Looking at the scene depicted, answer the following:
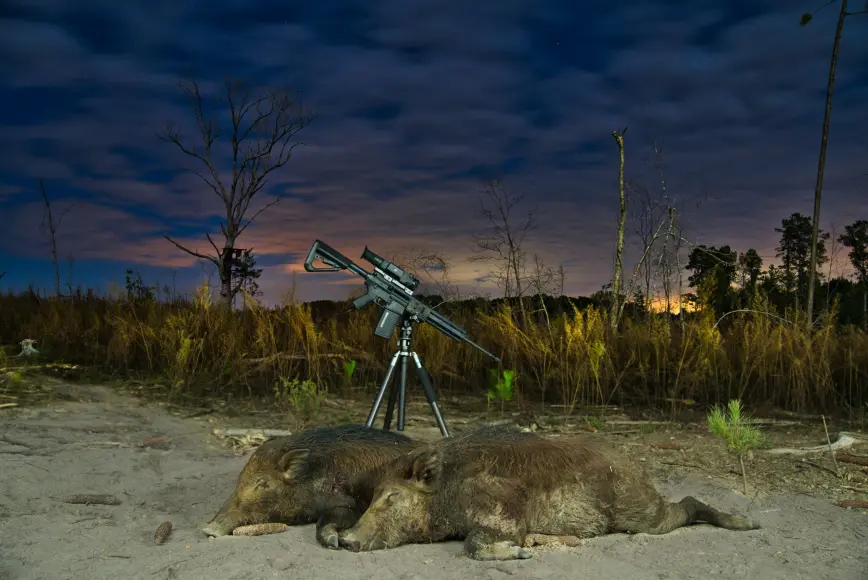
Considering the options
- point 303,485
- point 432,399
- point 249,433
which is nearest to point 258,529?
point 303,485

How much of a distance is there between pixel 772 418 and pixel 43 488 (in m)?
7.84

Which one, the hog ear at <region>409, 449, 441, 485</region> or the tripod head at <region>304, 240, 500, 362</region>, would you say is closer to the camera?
the hog ear at <region>409, 449, 441, 485</region>

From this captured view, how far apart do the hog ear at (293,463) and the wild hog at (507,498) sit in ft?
1.99

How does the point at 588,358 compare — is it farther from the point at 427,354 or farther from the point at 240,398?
the point at 240,398

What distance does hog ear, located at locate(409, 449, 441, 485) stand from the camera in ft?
13.9

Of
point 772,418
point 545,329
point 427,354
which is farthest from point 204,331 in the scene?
point 772,418

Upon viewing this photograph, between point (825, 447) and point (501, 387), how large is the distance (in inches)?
138

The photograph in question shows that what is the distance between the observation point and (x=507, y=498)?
417 cm

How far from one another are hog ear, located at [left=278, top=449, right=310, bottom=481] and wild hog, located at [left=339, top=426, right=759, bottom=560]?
61 cm

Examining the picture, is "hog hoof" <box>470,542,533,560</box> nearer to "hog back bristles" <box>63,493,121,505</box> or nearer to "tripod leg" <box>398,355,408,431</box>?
"tripod leg" <box>398,355,408,431</box>

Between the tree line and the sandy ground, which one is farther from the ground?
the tree line

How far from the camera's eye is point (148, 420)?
26.5 feet

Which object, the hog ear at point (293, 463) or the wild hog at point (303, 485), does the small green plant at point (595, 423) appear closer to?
the wild hog at point (303, 485)

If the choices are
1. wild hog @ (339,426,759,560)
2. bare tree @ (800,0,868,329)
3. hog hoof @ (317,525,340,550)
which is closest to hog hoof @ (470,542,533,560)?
wild hog @ (339,426,759,560)
